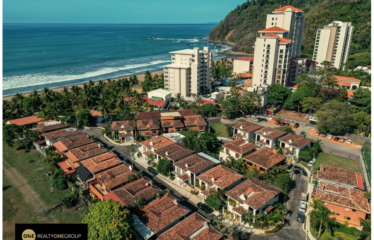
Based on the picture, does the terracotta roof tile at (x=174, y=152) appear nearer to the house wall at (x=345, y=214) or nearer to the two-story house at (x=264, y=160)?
the two-story house at (x=264, y=160)

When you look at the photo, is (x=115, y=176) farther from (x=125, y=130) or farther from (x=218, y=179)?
(x=125, y=130)

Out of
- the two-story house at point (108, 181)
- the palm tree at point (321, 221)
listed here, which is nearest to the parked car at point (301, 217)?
the palm tree at point (321, 221)

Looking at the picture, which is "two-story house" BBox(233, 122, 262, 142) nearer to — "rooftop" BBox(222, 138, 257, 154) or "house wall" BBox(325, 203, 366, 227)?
"rooftop" BBox(222, 138, 257, 154)

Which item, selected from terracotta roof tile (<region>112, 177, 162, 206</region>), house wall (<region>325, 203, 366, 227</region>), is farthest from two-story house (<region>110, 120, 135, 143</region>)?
house wall (<region>325, 203, 366, 227</region>)

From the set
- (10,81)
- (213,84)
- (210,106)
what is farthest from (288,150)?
(10,81)

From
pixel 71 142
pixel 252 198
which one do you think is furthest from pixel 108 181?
pixel 252 198

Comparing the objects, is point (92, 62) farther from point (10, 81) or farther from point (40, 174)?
point (40, 174)
